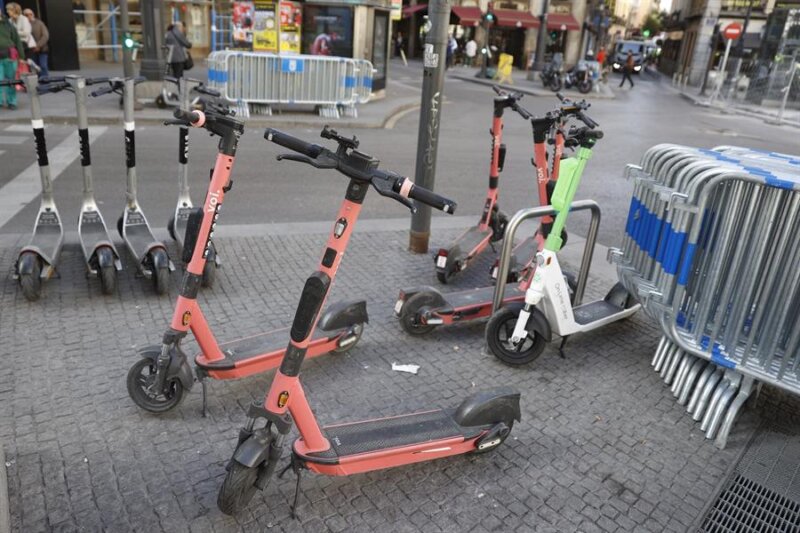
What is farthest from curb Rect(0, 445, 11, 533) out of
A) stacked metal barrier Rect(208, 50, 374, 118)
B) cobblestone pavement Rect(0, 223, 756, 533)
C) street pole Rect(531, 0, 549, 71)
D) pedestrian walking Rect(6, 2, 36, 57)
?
street pole Rect(531, 0, 549, 71)

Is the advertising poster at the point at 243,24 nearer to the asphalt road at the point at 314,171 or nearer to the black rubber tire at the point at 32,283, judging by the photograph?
the asphalt road at the point at 314,171

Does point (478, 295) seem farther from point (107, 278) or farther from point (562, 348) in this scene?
point (107, 278)

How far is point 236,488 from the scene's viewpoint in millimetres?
2781

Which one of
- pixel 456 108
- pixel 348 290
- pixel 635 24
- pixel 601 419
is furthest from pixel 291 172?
pixel 635 24

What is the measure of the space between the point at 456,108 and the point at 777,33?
26.4 meters

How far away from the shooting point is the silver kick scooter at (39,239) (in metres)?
4.75

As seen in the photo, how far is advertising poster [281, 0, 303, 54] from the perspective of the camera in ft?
52.4

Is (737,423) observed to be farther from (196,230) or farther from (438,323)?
(196,230)

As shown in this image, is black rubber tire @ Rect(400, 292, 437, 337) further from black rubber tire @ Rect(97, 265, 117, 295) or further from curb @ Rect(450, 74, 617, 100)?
curb @ Rect(450, 74, 617, 100)

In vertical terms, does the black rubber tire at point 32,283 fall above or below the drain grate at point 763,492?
above

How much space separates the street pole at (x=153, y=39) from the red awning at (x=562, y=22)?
1349 inches

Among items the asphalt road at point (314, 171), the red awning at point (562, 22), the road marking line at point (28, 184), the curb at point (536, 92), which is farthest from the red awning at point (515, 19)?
the road marking line at point (28, 184)

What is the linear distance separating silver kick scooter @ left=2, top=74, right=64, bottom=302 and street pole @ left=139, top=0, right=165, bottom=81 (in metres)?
8.85

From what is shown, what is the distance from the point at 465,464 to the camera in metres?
3.46
